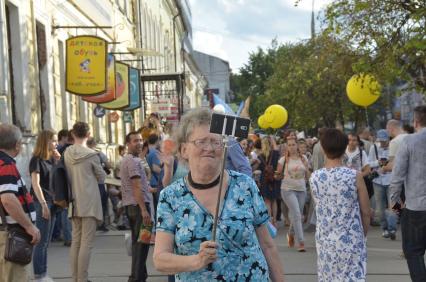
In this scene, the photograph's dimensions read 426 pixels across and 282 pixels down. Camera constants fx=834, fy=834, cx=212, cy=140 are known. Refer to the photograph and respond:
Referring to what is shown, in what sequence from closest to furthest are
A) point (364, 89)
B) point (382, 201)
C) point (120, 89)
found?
point (382, 201) → point (364, 89) → point (120, 89)

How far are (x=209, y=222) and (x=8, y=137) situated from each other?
11.4ft

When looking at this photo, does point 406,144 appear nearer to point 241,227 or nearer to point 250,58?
point 241,227

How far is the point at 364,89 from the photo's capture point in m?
17.1

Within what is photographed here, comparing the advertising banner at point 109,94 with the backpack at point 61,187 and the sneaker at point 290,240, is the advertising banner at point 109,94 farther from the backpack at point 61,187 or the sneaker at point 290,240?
the backpack at point 61,187

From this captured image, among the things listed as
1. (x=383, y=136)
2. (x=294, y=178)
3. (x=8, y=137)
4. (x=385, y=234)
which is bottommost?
(x=385, y=234)

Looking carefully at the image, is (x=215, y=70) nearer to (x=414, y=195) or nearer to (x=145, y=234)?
(x=145, y=234)

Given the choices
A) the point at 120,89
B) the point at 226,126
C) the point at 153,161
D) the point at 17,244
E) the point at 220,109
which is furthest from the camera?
the point at 120,89

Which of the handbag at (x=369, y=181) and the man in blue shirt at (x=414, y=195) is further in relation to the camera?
the handbag at (x=369, y=181)

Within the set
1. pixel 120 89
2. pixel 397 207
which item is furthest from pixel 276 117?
pixel 397 207

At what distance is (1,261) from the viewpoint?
6703 mm

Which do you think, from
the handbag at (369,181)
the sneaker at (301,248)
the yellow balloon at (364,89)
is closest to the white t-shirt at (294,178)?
the sneaker at (301,248)

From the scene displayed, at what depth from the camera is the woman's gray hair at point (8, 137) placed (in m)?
6.80

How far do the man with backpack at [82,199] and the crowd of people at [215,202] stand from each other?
11 millimetres

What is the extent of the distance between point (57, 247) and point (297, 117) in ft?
112
